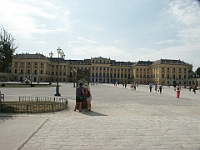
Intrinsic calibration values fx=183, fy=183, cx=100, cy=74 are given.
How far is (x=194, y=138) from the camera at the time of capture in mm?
5633

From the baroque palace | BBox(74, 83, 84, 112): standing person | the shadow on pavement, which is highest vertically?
the baroque palace

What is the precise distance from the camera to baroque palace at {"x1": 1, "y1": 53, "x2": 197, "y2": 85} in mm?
94812

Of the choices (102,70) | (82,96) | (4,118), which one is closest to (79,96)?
(82,96)

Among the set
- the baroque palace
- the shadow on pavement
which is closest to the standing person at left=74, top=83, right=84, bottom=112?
the shadow on pavement

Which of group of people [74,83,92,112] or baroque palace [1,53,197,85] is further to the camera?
baroque palace [1,53,197,85]

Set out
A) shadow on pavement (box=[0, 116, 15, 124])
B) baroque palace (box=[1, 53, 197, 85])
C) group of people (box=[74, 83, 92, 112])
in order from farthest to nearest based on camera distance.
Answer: baroque palace (box=[1, 53, 197, 85]) < group of people (box=[74, 83, 92, 112]) < shadow on pavement (box=[0, 116, 15, 124])

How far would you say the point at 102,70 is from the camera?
370 feet

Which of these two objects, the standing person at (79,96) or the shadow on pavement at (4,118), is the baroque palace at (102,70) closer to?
the standing person at (79,96)

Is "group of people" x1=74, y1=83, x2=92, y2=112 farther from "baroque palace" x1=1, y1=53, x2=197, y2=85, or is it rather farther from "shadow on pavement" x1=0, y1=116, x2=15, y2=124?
"baroque palace" x1=1, y1=53, x2=197, y2=85

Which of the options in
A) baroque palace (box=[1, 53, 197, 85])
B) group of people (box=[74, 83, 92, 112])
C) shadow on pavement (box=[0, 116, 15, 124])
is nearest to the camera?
shadow on pavement (box=[0, 116, 15, 124])

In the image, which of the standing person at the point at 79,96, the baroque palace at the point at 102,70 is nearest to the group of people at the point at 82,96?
the standing person at the point at 79,96

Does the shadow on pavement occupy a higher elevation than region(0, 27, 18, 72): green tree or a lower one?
lower

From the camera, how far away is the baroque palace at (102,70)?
311 feet

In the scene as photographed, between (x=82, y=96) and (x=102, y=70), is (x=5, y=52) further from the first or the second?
(x=102, y=70)
